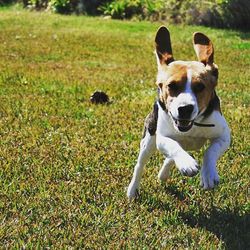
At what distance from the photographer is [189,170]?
3.98 meters

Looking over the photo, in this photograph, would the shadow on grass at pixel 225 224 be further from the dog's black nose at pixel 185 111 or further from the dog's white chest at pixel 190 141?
the dog's black nose at pixel 185 111

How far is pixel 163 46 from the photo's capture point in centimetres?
480

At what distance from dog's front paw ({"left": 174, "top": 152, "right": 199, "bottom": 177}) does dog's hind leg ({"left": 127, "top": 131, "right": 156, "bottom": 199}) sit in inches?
24.8

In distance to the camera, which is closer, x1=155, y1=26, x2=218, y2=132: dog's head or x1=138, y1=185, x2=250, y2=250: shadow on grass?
x1=155, y1=26, x2=218, y2=132: dog's head

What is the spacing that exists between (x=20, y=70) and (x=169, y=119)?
7479mm

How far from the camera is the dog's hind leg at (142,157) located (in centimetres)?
480

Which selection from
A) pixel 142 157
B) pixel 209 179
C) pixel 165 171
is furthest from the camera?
pixel 165 171

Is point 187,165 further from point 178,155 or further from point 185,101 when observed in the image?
point 185,101

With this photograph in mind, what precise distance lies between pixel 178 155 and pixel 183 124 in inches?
8.9

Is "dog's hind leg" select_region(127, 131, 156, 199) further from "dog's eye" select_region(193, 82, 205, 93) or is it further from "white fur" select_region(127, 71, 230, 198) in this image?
"dog's eye" select_region(193, 82, 205, 93)

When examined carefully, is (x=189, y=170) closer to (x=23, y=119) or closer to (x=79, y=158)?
(x=79, y=158)

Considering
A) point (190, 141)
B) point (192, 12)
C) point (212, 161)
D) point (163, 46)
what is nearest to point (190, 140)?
point (190, 141)

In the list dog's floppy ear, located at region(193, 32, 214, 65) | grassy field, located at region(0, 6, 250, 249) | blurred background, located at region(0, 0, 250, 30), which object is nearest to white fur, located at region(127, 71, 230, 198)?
dog's floppy ear, located at region(193, 32, 214, 65)

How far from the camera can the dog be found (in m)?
4.13
